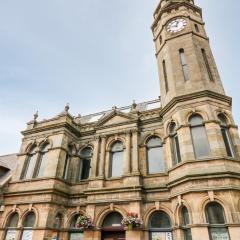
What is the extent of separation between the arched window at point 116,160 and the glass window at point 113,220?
2.55 metres

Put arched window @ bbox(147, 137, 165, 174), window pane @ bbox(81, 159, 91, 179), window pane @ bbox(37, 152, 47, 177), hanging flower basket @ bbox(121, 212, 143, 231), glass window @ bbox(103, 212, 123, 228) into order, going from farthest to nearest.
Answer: window pane @ bbox(81, 159, 91, 179)
window pane @ bbox(37, 152, 47, 177)
arched window @ bbox(147, 137, 165, 174)
glass window @ bbox(103, 212, 123, 228)
hanging flower basket @ bbox(121, 212, 143, 231)

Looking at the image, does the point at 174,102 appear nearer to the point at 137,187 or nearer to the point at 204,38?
the point at 137,187

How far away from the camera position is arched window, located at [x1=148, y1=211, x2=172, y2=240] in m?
12.4

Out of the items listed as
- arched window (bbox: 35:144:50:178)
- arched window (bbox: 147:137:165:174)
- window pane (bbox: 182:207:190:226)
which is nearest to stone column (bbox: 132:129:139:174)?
arched window (bbox: 147:137:165:174)

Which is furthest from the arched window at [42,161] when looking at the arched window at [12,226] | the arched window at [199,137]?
the arched window at [199,137]

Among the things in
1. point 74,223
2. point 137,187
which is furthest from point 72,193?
point 137,187

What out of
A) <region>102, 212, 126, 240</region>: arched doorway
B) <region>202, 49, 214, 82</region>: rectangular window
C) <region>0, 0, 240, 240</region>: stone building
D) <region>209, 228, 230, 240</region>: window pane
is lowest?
<region>209, 228, 230, 240</region>: window pane

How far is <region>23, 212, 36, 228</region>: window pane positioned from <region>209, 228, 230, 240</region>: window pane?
35.2 feet

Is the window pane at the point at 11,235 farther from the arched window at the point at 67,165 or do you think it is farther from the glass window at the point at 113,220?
the glass window at the point at 113,220

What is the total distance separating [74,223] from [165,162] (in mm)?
7359

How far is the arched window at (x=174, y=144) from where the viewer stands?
1348 centimetres

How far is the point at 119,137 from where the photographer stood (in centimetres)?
1647

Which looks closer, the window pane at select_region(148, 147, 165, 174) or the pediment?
the window pane at select_region(148, 147, 165, 174)

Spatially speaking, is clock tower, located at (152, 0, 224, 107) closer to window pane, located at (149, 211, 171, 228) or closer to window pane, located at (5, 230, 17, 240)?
window pane, located at (149, 211, 171, 228)
